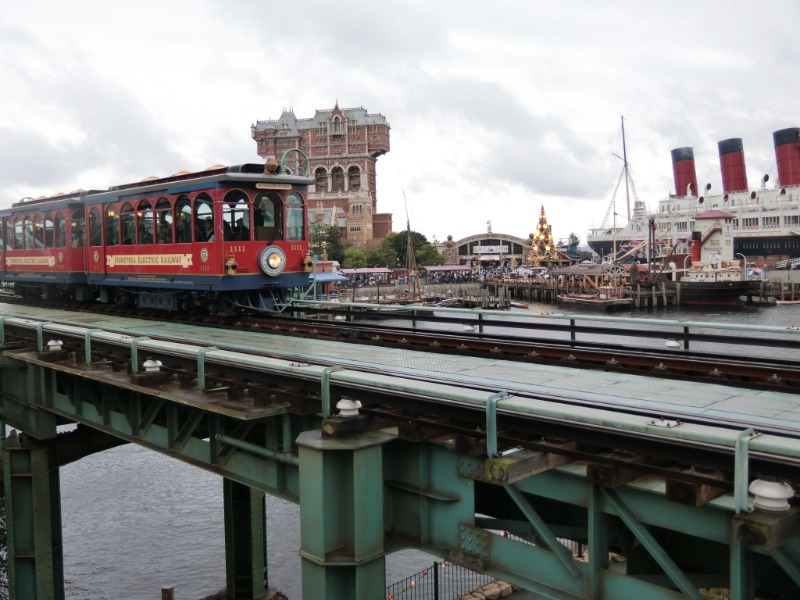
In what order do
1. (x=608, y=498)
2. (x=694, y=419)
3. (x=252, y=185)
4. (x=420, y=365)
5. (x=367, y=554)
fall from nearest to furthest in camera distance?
(x=608, y=498)
(x=694, y=419)
(x=367, y=554)
(x=420, y=365)
(x=252, y=185)

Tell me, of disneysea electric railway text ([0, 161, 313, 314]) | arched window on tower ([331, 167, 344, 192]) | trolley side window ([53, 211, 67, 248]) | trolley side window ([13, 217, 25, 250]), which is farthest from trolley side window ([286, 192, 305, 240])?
arched window on tower ([331, 167, 344, 192])

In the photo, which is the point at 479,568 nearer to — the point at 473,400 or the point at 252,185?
the point at 473,400

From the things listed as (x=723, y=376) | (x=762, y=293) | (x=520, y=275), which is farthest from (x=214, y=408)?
(x=520, y=275)

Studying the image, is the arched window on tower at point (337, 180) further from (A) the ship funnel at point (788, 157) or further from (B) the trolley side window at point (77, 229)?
(B) the trolley side window at point (77, 229)

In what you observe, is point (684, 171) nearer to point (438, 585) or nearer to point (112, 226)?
point (438, 585)

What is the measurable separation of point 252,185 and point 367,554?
1262 centimetres

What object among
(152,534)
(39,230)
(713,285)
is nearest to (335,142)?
(713,285)

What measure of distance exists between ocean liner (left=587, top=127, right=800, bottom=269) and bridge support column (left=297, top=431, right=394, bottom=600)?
96.8 meters

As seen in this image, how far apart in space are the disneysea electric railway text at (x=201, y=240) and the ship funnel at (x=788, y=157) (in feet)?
375

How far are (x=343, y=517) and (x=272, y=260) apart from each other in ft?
39.7

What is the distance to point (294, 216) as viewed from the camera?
1980cm

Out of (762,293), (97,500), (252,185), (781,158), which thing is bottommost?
(97,500)

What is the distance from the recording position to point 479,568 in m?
7.19

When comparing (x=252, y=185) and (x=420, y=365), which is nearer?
(x=420, y=365)
